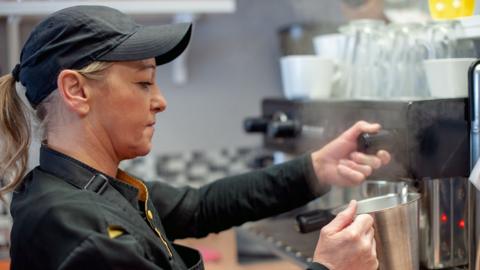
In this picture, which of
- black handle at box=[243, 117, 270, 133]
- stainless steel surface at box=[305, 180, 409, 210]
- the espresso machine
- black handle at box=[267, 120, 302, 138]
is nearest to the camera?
the espresso machine

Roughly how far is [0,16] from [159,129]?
2.15ft

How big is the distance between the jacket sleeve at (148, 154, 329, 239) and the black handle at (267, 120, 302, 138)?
168mm

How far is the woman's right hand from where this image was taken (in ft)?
2.87

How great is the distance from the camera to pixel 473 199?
100cm

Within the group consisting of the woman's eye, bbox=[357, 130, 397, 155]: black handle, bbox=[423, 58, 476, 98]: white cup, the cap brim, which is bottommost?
bbox=[357, 130, 397, 155]: black handle

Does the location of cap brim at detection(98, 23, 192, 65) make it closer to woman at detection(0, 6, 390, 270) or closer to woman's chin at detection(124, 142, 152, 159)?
woman at detection(0, 6, 390, 270)

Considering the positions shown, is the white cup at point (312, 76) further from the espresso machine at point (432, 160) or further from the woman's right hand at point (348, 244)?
the woman's right hand at point (348, 244)

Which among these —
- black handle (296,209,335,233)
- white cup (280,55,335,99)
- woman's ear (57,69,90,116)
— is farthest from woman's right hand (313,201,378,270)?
white cup (280,55,335,99)

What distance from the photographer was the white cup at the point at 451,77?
104cm

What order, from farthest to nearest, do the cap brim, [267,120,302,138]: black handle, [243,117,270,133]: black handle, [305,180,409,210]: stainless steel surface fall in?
[243,117,270,133]: black handle → [267,120,302,138]: black handle → [305,180,409,210]: stainless steel surface → the cap brim

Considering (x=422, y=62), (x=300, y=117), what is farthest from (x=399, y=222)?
(x=300, y=117)

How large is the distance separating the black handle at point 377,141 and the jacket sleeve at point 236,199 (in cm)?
13

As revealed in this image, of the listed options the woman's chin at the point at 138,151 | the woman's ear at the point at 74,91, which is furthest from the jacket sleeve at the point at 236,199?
the woman's ear at the point at 74,91

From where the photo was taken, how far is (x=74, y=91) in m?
0.90
